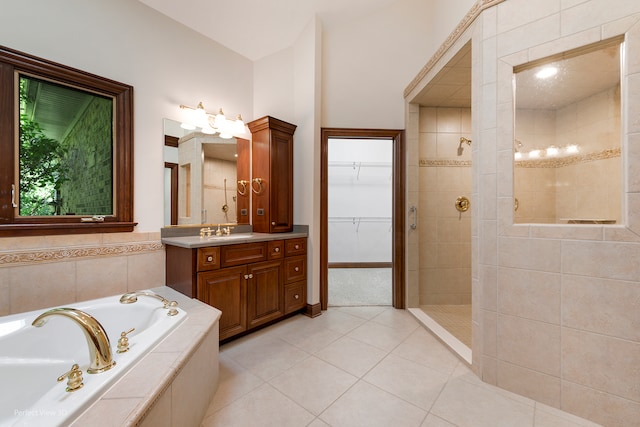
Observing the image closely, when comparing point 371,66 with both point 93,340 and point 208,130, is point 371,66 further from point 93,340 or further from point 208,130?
point 93,340

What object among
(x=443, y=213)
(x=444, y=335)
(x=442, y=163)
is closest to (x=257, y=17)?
(x=442, y=163)

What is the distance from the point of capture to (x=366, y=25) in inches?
105

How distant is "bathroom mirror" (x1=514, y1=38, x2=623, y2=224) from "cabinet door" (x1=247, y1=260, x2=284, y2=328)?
184 centimetres

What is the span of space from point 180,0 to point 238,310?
2568mm

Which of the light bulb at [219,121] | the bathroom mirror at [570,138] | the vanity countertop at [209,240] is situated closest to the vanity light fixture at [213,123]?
the light bulb at [219,121]

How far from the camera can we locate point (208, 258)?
180 centimetres

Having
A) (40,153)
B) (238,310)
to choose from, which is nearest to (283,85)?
(40,153)

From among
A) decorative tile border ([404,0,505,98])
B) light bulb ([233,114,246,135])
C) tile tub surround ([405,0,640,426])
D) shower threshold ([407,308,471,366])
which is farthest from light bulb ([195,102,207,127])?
shower threshold ([407,308,471,366])

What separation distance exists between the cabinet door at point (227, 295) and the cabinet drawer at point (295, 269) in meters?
0.45

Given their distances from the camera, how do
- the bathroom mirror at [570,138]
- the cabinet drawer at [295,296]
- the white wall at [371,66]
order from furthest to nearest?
the white wall at [371,66] < the cabinet drawer at [295,296] < the bathroom mirror at [570,138]

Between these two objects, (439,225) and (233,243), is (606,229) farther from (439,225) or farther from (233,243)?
(233,243)

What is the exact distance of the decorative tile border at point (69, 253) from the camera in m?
1.47

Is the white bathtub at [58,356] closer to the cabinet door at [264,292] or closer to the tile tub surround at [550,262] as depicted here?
the cabinet door at [264,292]

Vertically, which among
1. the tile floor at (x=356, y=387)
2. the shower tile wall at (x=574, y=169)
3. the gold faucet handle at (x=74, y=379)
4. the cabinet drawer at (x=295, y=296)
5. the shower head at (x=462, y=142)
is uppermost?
the shower head at (x=462, y=142)
